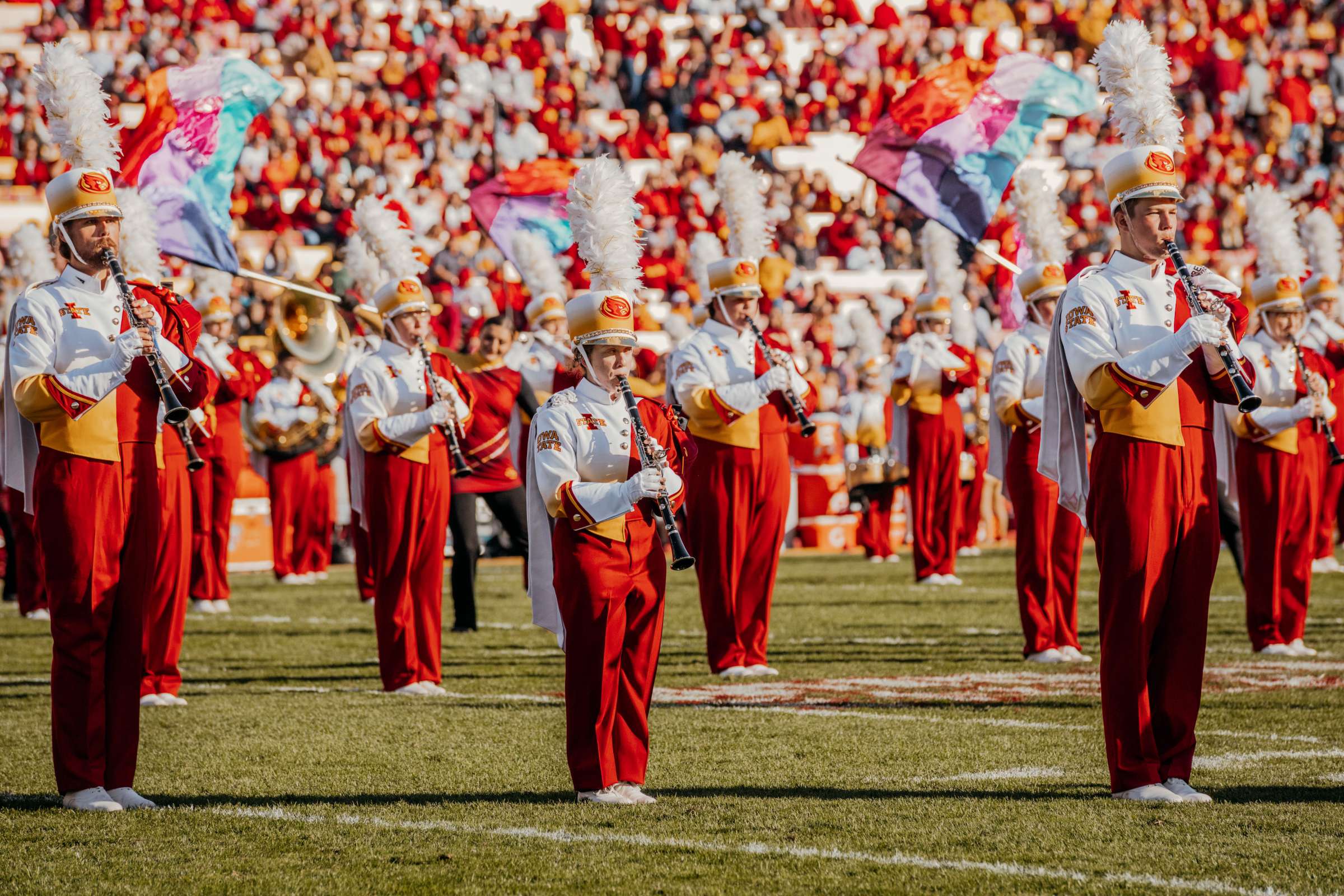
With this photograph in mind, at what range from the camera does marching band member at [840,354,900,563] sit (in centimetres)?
1773

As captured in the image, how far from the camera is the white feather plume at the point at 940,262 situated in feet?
48.3

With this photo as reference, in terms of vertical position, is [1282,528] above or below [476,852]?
above

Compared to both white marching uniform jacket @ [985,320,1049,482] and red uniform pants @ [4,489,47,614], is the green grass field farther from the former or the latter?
red uniform pants @ [4,489,47,614]

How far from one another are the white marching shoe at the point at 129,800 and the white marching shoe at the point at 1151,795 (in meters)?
2.90

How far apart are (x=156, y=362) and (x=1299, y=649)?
21.2ft

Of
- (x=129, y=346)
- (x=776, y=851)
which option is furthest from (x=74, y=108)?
(x=776, y=851)

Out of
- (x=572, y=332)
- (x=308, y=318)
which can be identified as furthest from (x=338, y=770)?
(x=308, y=318)

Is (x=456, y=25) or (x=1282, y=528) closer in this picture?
(x=1282, y=528)

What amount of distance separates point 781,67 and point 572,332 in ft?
64.8

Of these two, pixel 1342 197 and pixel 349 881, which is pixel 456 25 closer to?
pixel 1342 197

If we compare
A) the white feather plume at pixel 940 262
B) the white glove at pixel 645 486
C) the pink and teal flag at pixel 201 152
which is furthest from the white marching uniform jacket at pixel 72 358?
the white feather plume at pixel 940 262

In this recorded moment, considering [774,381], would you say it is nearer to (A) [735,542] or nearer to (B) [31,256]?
(A) [735,542]

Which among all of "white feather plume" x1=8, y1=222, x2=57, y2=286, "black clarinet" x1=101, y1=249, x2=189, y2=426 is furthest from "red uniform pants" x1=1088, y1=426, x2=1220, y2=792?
"white feather plume" x1=8, y1=222, x2=57, y2=286

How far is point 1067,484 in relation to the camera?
19.5 ft
